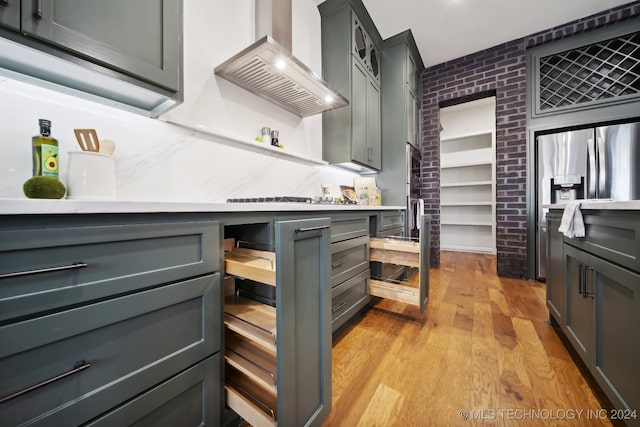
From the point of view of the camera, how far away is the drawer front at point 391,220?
88.7 inches

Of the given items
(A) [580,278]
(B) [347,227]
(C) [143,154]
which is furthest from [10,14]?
(A) [580,278]

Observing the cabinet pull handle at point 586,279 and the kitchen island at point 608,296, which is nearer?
the kitchen island at point 608,296

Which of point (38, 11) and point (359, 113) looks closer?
point (38, 11)

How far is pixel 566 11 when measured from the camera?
265 centimetres

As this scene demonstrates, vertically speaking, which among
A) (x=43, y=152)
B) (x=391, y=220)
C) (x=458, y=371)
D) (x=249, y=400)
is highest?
(x=43, y=152)

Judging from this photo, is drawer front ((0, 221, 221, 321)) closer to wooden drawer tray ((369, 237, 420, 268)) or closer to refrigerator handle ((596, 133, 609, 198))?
wooden drawer tray ((369, 237, 420, 268))

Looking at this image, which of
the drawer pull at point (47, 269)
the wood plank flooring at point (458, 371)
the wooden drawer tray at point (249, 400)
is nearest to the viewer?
the drawer pull at point (47, 269)

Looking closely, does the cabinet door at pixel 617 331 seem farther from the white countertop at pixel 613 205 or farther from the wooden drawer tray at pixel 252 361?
the wooden drawer tray at pixel 252 361

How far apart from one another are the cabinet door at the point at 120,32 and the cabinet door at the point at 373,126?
205 centimetres

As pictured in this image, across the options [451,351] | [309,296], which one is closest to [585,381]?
[451,351]

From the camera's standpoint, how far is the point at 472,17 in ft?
8.99

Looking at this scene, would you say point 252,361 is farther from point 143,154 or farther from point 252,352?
point 143,154

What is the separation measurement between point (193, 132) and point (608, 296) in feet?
6.84

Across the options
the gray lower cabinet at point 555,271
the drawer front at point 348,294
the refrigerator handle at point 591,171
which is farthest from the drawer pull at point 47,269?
the refrigerator handle at point 591,171
